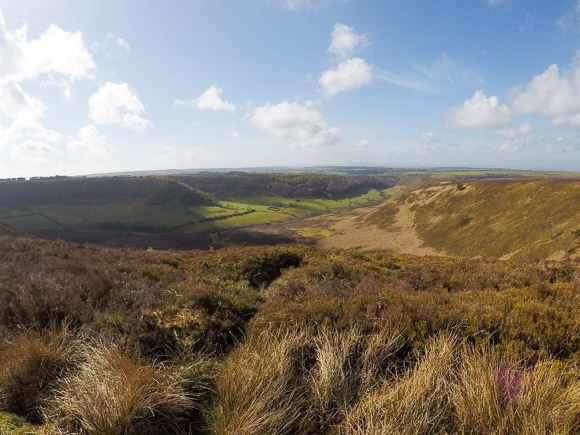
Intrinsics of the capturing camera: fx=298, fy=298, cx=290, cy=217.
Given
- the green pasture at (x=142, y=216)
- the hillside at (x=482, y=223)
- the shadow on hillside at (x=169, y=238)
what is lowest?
the shadow on hillside at (x=169, y=238)

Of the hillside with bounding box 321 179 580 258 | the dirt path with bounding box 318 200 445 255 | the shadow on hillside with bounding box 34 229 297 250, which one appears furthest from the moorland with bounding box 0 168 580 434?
the shadow on hillside with bounding box 34 229 297 250

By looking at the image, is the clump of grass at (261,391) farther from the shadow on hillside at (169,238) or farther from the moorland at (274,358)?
the shadow on hillside at (169,238)

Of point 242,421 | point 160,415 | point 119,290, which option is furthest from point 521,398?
point 119,290

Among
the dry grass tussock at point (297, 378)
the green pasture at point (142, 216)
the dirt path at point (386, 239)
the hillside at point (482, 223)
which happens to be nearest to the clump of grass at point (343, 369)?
the dry grass tussock at point (297, 378)

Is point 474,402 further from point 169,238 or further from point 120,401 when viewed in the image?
point 169,238

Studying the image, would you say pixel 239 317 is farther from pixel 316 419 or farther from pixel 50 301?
pixel 50 301

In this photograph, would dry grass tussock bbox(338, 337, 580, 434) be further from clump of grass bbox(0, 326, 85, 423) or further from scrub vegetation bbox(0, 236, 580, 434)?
clump of grass bbox(0, 326, 85, 423)
